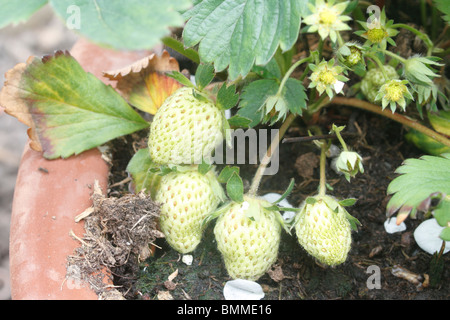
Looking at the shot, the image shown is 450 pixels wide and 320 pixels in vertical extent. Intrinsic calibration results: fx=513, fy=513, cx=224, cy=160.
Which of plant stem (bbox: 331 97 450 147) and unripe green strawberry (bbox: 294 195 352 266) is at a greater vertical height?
plant stem (bbox: 331 97 450 147)

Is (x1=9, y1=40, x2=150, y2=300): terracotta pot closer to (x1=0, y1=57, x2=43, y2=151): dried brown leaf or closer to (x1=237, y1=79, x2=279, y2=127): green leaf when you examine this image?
(x1=0, y1=57, x2=43, y2=151): dried brown leaf

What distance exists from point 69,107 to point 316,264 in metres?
0.65

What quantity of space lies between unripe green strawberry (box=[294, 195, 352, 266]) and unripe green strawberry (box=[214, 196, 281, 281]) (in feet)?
0.19

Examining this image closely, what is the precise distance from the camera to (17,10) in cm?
80

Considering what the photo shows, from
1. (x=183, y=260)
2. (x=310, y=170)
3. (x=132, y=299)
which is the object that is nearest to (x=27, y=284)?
(x=132, y=299)

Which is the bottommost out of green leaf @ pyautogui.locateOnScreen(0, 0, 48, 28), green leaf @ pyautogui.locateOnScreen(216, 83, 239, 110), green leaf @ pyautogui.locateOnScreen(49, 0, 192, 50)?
green leaf @ pyautogui.locateOnScreen(216, 83, 239, 110)

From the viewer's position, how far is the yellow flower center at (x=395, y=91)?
3.29ft

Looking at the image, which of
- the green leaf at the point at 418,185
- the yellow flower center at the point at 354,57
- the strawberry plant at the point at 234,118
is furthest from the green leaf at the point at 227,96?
the green leaf at the point at 418,185

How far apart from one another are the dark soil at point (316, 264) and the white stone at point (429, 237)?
0.05 feet

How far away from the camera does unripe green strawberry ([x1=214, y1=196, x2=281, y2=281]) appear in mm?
959

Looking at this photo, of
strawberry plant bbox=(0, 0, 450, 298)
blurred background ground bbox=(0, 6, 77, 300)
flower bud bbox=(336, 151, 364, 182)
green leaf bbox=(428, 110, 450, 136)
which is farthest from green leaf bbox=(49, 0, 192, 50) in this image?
blurred background ground bbox=(0, 6, 77, 300)

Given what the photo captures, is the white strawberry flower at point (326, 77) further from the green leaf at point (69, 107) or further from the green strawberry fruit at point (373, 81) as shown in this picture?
the green leaf at point (69, 107)

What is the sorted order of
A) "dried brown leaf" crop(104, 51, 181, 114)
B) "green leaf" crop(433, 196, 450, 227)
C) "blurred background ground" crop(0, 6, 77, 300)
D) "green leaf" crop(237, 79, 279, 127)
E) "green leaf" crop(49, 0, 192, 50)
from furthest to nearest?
"blurred background ground" crop(0, 6, 77, 300), "dried brown leaf" crop(104, 51, 181, 114), "green leaf" crop(237, 79, 279, 127), "green leaf" crop(433, 196, 450, 227), "green leaf" crop(49, 0, 192, 50)

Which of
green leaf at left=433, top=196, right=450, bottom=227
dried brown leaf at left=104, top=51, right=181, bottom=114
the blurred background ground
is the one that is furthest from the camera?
the blurred background ground
